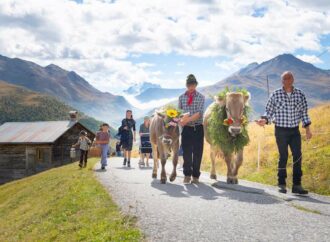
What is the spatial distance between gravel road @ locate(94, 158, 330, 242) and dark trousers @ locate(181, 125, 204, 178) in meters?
0.72

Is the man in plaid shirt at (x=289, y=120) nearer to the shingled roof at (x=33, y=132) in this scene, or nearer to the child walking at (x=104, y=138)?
the child walking at (x=104, y=138)

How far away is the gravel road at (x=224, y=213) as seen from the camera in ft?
21.0

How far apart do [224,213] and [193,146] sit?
4.37m

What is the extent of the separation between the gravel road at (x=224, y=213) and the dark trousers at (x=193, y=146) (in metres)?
0.72

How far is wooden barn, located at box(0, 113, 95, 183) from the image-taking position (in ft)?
164

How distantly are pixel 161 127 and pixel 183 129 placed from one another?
841 mm

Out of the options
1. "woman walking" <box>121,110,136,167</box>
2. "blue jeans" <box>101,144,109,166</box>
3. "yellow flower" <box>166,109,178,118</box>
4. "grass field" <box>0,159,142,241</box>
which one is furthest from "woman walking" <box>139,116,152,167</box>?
"yellow flower" <box>166,109,178,118</box>

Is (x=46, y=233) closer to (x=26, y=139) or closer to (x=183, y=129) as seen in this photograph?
(x=183, y=129)

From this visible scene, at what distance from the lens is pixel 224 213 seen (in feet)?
25.8

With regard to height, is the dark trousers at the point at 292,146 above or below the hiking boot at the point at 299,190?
above

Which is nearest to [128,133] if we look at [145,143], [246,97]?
[145,143]

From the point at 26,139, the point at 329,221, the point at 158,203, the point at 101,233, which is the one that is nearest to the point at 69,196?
the point at 158,203

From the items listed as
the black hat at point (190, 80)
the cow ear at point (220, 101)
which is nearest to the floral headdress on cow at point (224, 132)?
the cow ear at point (220, 101)

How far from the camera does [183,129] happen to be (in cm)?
1232
